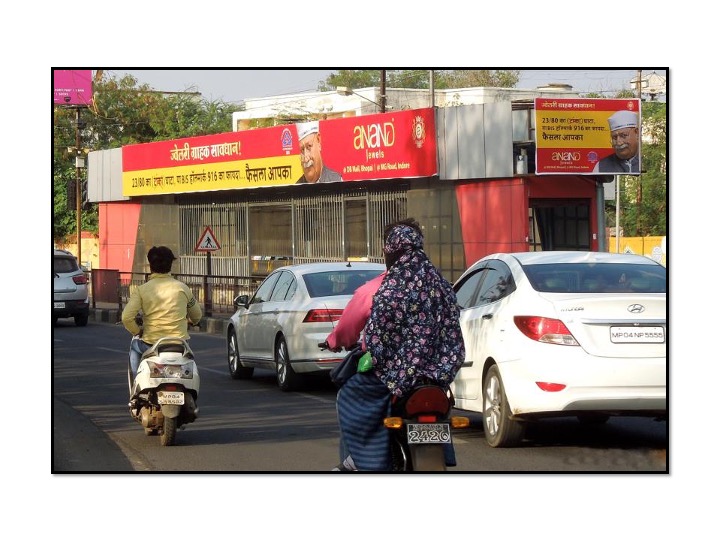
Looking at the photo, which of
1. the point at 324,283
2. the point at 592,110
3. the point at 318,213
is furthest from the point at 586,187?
the point at 324,283

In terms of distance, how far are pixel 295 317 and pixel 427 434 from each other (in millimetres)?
8011

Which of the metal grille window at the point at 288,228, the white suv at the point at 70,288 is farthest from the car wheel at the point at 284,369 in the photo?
the metal grille window at the point at 288,228

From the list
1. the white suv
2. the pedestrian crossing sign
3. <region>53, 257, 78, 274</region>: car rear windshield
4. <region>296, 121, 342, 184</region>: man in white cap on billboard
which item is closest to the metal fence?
the pedestrian crossing sign

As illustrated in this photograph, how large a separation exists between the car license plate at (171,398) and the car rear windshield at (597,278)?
112 inches

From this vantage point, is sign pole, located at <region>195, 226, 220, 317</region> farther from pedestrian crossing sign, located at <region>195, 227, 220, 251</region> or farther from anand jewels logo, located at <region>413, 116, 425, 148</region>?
anand jewels logo, located at <region>413, 116, 425, 148</region>

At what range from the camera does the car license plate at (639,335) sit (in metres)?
8.87

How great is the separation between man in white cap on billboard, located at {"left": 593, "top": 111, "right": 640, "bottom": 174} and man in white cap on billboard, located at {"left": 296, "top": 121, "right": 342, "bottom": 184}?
770cm

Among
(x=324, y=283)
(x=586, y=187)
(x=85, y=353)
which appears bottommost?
(x=85, y=353)

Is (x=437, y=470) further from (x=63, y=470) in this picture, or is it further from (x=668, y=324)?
(x=63, y=470)

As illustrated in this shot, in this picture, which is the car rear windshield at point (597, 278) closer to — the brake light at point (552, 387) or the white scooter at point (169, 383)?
the brake light at point (552, 387)

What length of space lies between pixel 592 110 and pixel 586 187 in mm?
3429

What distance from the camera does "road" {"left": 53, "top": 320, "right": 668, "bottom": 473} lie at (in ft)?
30.2

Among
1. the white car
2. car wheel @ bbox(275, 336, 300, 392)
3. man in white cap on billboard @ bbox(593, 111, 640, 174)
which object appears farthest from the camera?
man in white cap on billboard @ bbox(593, 111, 640, 174)

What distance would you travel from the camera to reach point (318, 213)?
→ 3353 cm
